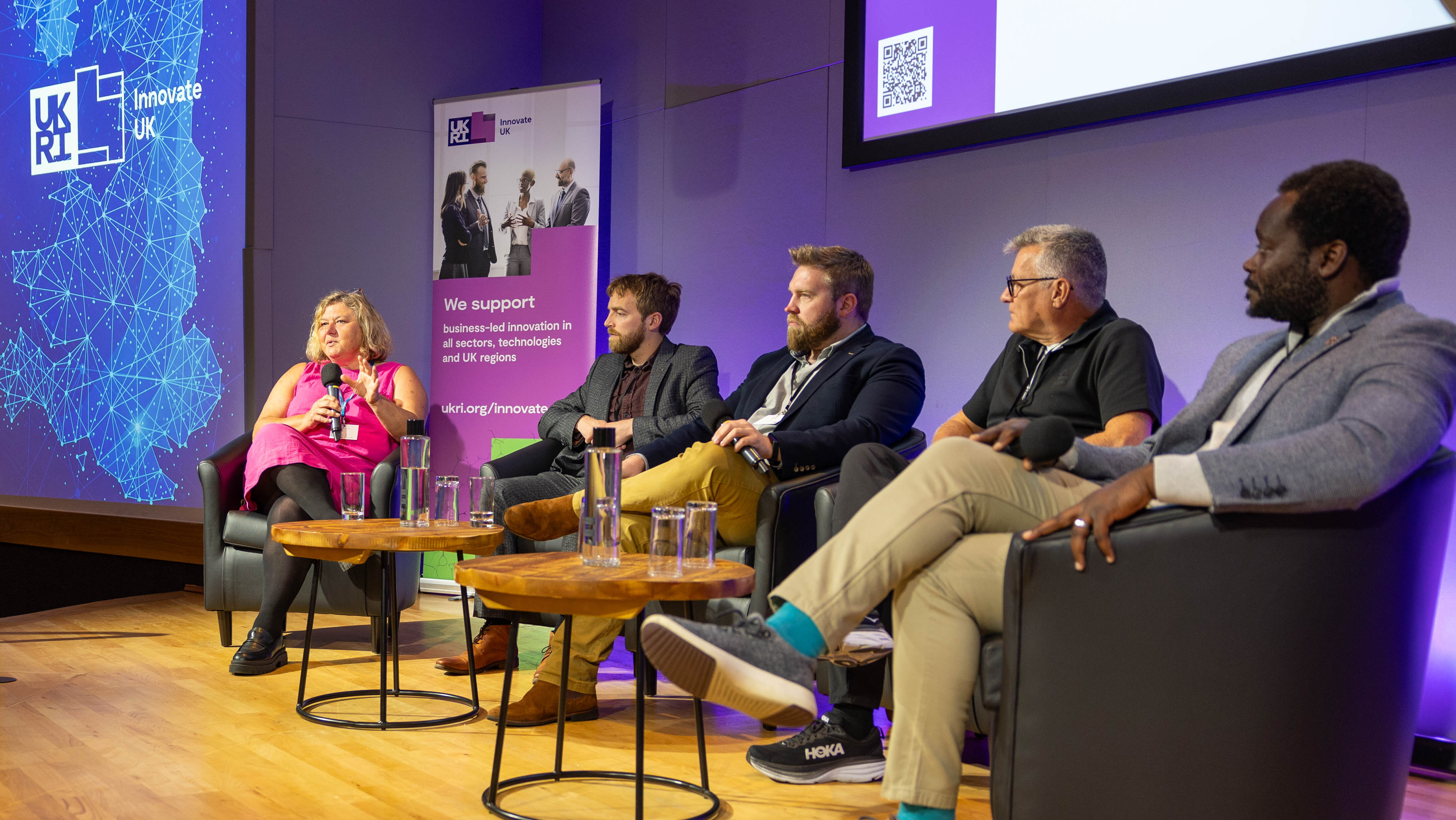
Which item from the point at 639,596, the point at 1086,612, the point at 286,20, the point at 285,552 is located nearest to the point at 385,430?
the point at 285,552

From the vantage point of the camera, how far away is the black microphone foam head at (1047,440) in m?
1.91

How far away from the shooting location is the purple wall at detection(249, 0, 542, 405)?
514cm

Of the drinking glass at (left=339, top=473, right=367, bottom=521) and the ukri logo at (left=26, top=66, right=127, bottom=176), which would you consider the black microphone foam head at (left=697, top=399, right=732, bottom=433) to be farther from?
the ukri logo at (left=26, top=66, right=127, bottom=176)

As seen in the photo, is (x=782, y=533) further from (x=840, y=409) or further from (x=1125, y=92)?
(x=1125, y=92)

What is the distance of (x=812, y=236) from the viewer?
431cm

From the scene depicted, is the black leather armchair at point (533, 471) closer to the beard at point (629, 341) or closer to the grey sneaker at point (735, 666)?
the beard at point (629, 341)

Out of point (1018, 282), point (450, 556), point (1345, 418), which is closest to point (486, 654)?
point (450, 556)

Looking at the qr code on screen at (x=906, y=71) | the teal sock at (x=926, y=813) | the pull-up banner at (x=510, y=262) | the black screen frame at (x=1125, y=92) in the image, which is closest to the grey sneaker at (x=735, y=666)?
the teal sock at (x=926, y=813)

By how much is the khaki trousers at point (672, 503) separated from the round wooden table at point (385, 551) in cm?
30

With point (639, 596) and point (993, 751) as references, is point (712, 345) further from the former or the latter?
point (993, 751)

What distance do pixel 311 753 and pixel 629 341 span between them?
1.88 m

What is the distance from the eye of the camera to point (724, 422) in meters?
2.99

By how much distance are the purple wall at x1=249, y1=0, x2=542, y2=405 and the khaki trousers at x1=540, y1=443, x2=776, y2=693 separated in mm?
2844

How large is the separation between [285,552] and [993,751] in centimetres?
269
